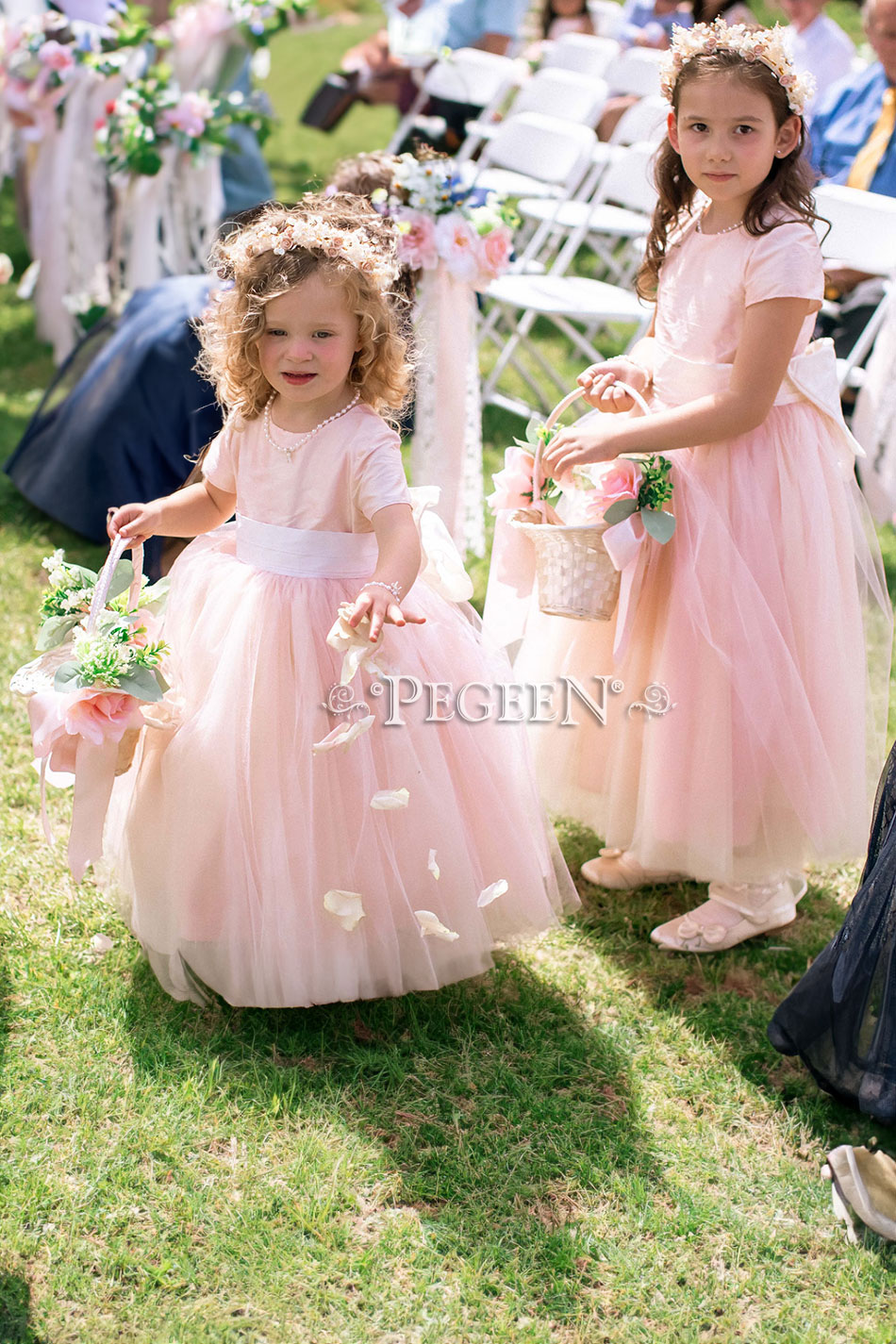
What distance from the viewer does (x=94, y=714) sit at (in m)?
2.20

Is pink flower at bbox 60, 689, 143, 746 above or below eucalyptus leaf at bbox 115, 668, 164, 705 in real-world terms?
below

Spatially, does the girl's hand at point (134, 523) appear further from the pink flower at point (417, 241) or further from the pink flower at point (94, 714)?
the pink flower at point (417, 241)

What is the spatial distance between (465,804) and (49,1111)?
895 millimetres

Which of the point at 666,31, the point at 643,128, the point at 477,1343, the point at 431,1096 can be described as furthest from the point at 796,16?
the point at 477,1343

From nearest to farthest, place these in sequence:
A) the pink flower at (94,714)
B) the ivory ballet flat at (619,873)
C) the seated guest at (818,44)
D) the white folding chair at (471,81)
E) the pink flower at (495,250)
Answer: the pink flower at (94,714) → the ivory ballet flat at (619,873) → the pink flower at (495,250) → the seated guest at (818,44) → the white folding chair at (471,81)

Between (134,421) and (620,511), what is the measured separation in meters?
2.27

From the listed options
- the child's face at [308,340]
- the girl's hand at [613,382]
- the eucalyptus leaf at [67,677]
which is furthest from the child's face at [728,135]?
the eucalyptus leaf at [67,677]

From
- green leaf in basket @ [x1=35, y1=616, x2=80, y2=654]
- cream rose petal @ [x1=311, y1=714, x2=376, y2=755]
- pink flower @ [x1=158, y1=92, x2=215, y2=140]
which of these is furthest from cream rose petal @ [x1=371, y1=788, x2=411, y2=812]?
pink flower @ [x1=158, y1=92, x2=215, y2=140]

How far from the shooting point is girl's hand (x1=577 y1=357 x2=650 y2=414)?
8.44ft

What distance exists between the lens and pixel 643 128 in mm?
6148

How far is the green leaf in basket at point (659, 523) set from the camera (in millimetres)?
2453

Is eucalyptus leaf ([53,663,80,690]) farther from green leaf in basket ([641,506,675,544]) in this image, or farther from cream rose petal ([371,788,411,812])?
green leaf in basket ([641,506,675,544])

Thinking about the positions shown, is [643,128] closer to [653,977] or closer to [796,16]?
[796,16]

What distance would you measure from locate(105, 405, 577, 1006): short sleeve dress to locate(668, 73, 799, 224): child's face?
0.78 meters
